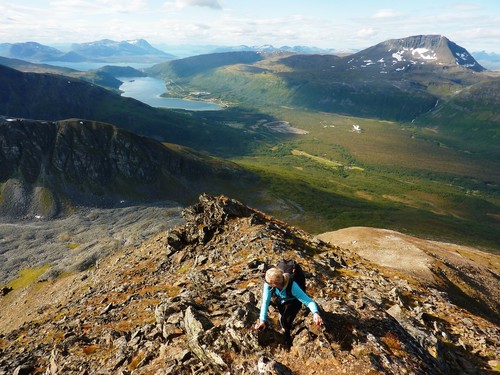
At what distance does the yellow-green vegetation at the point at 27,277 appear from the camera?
9006cm

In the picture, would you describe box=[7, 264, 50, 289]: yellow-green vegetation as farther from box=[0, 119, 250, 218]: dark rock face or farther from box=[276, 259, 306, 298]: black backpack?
box=[276, 259, 306, 298]: black backpack

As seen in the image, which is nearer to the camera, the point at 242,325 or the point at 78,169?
the point at 242,325

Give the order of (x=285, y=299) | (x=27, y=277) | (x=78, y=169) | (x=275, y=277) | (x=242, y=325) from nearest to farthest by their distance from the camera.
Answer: (x=275, y=277) → (x=285, y=299) → (x=242, y=325) → (x=27, y=277) → (x=78, y=169)

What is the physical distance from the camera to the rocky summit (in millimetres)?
15367

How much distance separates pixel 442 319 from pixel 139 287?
96.8ft

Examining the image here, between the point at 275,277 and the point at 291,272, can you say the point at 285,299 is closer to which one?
the point at 291,272

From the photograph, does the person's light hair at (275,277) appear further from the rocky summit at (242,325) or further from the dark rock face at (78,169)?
the dark rock face at (78,169)

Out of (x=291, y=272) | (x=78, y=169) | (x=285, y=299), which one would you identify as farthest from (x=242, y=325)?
(x=78, y=169)

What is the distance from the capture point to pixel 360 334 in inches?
619

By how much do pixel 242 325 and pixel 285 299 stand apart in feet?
10.7

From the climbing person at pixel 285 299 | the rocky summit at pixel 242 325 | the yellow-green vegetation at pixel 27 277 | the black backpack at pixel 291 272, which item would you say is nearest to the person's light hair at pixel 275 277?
the climbing person at pixel 285 299

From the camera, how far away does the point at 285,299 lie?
15016 millimetres

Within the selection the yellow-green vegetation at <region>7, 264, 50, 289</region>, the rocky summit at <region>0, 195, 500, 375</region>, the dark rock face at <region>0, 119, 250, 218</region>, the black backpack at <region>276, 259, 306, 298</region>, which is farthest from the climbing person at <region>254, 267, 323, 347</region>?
the dark rock face at <region>0, 119, 250, 218</region>

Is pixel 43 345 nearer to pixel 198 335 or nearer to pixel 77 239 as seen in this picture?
pixel 198 335
